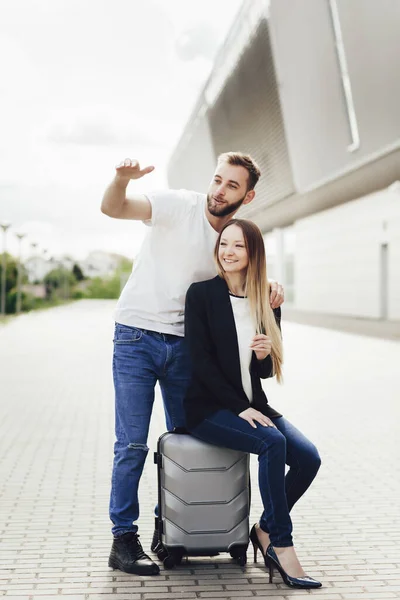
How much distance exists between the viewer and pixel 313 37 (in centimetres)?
3034

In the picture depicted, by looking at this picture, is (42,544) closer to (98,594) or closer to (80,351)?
(98,594)

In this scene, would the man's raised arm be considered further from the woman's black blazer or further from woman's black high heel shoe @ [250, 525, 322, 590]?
woman's black high heel shoe @ [250, 525, 322, 590]

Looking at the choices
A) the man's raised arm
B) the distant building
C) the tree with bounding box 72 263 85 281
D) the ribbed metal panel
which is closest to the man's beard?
the man's raised arm

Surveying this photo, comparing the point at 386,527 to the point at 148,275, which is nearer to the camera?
the point at 148,275

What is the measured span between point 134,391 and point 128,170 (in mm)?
1036

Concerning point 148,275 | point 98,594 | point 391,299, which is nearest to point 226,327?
point 148,275

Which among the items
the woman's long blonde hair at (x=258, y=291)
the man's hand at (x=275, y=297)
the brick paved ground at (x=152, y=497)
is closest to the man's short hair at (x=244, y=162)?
the woman's long blonde hair at (x=258, y=291)

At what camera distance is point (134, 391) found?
4.21 meters

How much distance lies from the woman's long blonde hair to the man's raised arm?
0.40 meters

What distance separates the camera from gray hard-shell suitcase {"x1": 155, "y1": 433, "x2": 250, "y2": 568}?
13.2 feet

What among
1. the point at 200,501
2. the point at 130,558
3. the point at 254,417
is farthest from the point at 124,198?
the point at 130,558

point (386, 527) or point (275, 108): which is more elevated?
point (275, 108)

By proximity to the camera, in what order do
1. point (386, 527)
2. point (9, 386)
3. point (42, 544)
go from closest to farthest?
point (42, 544) → point (386, 527) → point (9, 386)

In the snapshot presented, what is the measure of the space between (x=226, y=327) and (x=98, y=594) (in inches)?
49.7
